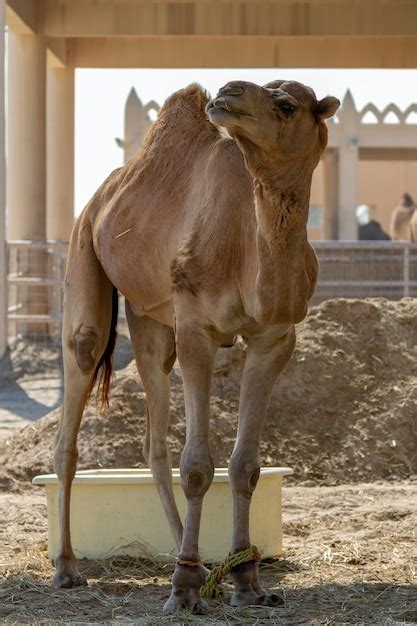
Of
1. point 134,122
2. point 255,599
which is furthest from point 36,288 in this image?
point 255,599

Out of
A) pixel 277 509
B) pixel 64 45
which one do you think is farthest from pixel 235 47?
pixel 277 509

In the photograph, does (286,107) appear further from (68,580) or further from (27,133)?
(27,133)

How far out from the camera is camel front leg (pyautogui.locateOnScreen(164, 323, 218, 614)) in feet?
17.2

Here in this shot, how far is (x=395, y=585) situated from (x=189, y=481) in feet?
3.61

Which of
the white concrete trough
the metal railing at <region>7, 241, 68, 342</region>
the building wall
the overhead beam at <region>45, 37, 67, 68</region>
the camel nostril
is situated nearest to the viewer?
the camel nostril

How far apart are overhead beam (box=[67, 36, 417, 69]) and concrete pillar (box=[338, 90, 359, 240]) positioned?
9.05ft

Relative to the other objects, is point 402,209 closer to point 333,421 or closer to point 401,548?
point 333,421

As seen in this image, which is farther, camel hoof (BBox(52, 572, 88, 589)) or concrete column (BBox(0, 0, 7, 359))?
concrete column (BBox(0, 0, 7, 359))

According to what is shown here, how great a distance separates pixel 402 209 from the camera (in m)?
27.4

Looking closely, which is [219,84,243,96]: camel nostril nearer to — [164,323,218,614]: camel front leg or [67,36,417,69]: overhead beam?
[164,323,218,614]: camel front leg

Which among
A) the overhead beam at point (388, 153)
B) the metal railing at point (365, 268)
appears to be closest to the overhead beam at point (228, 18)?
the metal railing at point (365, 268)

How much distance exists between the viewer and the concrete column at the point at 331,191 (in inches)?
1001

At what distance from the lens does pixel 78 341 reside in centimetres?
639

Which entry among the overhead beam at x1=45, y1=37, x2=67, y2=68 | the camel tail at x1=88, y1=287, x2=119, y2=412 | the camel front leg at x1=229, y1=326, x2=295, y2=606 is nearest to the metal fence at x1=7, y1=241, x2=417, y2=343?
the overhead beam at x1=45, y1=37, x2=67, y2=68
